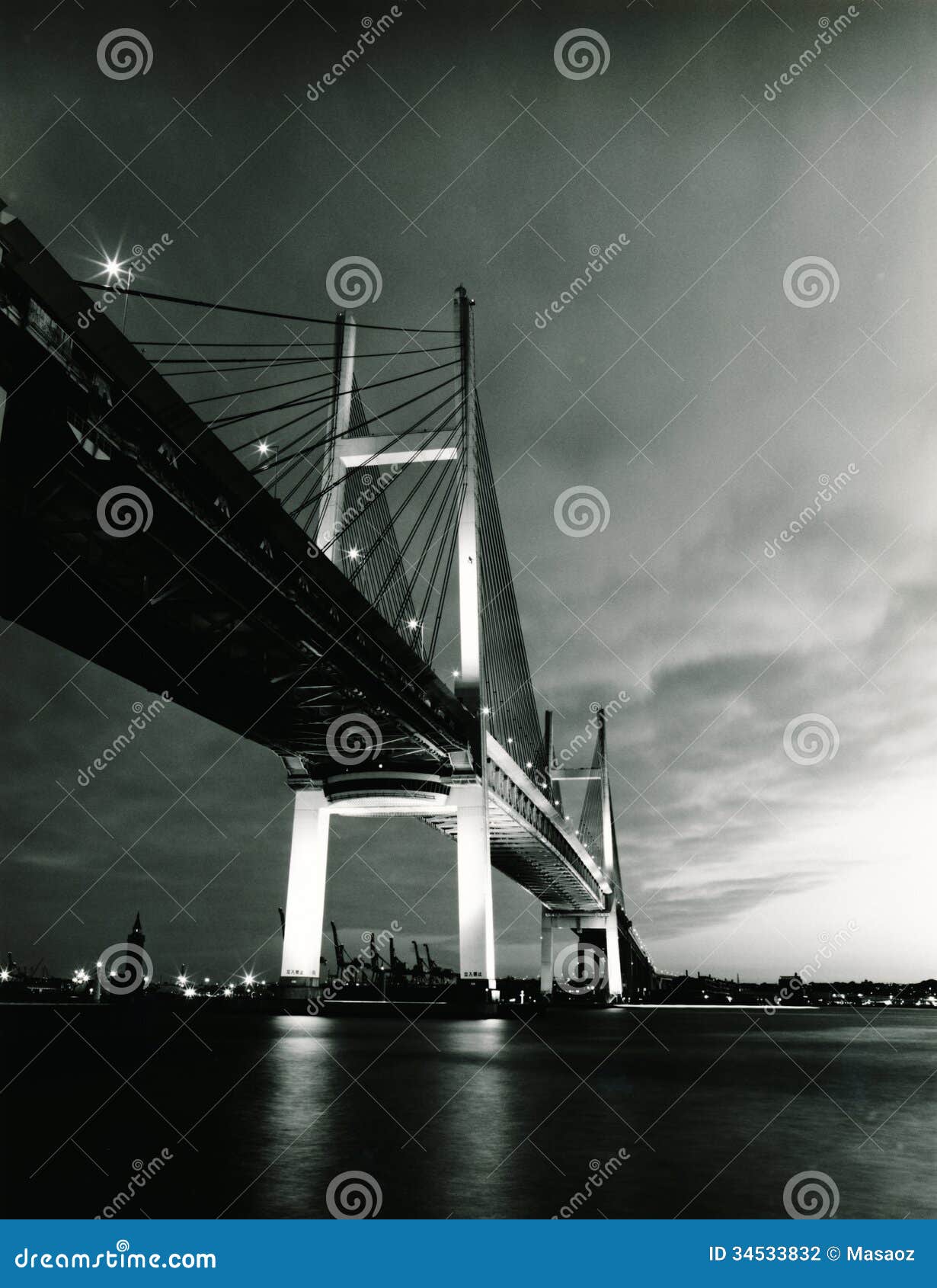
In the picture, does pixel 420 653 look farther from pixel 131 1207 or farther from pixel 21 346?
pixel 131 1207

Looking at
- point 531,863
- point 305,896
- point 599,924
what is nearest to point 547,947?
point 599,924

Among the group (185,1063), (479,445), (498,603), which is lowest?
(185,1063)

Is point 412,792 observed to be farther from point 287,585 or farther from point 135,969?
point 135,969

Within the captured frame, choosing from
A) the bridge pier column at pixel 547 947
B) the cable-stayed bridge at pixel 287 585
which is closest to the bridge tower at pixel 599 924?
the bridge pier column at pixel 547 947

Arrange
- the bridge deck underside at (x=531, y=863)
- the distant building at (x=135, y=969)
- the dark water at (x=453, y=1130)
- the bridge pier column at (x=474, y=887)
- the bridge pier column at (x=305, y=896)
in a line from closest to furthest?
the dark water at (x=453, y=1130)
the bridge pier column at (x=474, y=887)
the bridge pier column at (x=305, y=896)
the bridge deck underside at (x=531, y=863)
the distant building at (x=135, y=969)

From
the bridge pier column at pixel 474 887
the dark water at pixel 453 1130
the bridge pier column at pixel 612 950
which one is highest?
the bridge pier column at pixel 612 950

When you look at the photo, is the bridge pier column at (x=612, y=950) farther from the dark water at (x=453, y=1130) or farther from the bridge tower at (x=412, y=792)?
the dark water at (x=453, y=1130)
